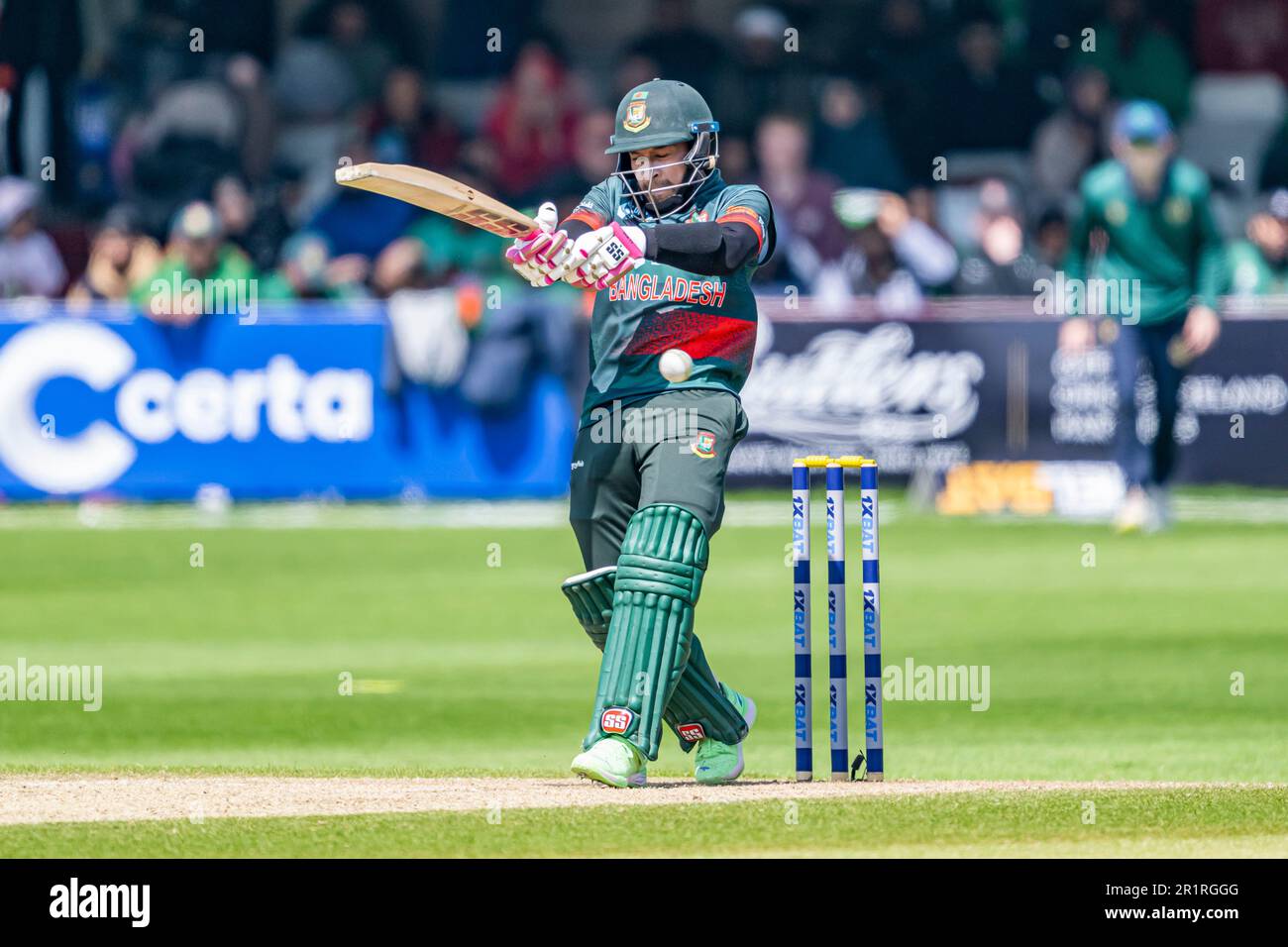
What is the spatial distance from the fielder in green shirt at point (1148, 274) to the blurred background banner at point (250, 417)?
14.8 feet

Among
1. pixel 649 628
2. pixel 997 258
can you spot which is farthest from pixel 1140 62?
pixel 649 628

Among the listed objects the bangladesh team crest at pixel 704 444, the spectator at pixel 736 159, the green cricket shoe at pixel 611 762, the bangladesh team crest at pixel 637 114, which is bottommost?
the green cricket shoe at pixel 611 762

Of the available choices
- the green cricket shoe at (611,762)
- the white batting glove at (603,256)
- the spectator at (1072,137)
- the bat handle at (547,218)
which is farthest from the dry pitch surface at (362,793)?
the spectator at (1072,137)

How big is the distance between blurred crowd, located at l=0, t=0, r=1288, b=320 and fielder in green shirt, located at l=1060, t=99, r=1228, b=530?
3052mm

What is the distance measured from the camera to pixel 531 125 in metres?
25.2

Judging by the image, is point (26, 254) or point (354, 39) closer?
point (26, 254)

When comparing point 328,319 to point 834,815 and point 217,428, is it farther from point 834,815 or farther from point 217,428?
point 834,815

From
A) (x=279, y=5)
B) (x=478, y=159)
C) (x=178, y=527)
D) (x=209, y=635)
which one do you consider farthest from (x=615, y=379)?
(x=279, y=5)

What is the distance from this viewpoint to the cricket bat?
7.73 meters

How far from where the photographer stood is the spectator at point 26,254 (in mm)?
23375

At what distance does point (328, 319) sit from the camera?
2088 centimetres

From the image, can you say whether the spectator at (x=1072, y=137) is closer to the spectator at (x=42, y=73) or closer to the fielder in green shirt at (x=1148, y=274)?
the fielder in green shirt at (x=1148, y=274)

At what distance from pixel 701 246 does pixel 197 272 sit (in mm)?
14781

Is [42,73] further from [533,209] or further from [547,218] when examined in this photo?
[547,218]
